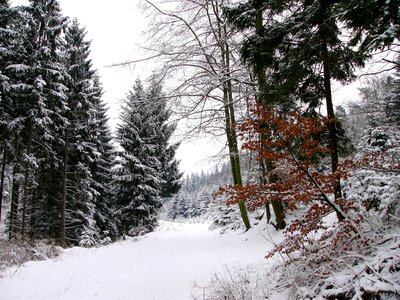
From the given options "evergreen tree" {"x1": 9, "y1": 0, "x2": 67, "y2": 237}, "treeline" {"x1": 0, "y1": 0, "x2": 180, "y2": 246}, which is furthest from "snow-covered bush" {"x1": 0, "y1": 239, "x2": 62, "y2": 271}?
"evergreen tree" {"x1": 9, "y1": 0, "x2": 67, "y2": 237}

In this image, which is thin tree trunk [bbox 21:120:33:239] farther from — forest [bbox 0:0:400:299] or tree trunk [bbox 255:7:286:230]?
tree trunk [bbox 255:7:286:230]

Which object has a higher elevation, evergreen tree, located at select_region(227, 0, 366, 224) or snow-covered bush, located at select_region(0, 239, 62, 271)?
evergreen tree, located at select_region(227, 0, 366, 224)

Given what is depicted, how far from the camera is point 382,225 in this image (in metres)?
3.19

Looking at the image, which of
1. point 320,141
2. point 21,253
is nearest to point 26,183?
point 21,253

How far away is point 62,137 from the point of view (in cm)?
1546

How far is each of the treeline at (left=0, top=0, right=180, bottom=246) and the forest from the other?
0.29 feet

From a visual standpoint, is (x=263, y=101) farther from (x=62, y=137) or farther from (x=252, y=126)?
(x=62, y=137)

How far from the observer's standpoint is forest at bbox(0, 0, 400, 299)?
11.0 feet

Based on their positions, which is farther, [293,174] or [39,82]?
[39,82]

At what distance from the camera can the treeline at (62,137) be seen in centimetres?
1295

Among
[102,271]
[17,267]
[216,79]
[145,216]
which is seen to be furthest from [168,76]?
[145,216]

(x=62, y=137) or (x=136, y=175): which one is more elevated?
(x=62, y=137)

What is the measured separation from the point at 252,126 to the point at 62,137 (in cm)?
1343

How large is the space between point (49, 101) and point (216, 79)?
9.34m
